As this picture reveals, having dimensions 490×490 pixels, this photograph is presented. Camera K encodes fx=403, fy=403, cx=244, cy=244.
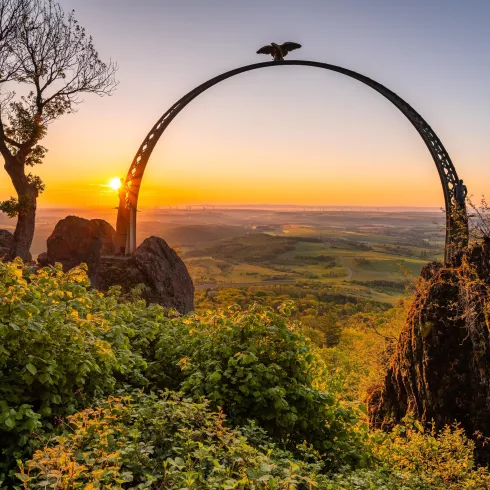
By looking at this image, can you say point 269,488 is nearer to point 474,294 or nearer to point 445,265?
point 474,294

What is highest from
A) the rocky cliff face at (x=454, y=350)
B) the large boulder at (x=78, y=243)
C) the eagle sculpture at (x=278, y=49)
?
the eagle sculpture at (x=278, y=49)

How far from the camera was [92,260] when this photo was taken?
1886cm

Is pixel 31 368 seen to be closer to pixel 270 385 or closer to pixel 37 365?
pixel 37 365

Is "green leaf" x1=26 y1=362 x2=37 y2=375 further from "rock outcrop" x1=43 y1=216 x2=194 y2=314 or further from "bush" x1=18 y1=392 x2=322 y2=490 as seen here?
"rock outcrop" x1=43 y1=216 x2=194 y2=314

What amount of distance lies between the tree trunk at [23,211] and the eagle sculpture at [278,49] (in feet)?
37.4

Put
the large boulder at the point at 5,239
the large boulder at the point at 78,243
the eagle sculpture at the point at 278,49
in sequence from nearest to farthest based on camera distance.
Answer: the eagle sculpture at the point at 278,49, the large boulder at the point at 5,239, the large boulder at the point at 78,243

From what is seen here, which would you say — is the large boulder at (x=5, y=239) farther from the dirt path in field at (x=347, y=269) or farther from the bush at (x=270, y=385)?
the dirt path in field at (x=347, y=269)

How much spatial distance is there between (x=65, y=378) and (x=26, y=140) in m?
15.1

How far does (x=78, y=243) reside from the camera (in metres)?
19.2

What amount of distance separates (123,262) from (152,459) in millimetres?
10978

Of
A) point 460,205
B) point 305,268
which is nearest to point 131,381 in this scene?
point 460,205

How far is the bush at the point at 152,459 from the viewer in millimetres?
3777

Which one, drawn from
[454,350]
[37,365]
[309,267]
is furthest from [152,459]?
[309,267]

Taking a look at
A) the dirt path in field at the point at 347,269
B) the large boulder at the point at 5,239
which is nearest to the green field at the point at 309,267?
the dirt path in field at the point at 347,269
